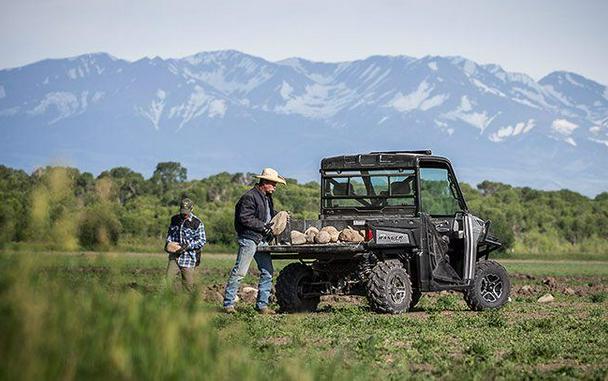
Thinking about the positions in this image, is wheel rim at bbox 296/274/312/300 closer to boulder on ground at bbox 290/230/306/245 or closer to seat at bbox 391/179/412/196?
boulder on ground at bbox 290/230/306/245

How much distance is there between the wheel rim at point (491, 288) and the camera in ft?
78.0

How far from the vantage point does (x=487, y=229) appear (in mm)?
24141

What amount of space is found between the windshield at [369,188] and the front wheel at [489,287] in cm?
183

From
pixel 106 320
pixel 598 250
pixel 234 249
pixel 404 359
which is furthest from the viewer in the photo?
pixel 598 250

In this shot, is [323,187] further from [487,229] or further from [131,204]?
[131,204]

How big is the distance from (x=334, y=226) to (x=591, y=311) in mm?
4717

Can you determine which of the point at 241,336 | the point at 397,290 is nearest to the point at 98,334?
the point at 241,336

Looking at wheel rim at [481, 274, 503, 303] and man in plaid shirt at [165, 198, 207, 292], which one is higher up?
man in plaid shirt at [165, 198, 207, 292]

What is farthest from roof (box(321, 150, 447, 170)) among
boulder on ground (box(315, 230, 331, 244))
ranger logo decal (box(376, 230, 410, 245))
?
boulder on ground (box(315, 230, 331, 244))

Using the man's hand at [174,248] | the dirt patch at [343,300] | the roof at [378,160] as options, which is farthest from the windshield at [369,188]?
the dirt patch at [343,300]

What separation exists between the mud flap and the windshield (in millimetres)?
595

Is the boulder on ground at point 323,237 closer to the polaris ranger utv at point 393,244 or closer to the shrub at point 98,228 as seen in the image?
the polaris ranger utv at point 393,244

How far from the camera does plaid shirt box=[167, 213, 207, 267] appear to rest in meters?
23.0

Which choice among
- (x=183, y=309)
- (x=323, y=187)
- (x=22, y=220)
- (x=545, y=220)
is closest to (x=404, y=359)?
(x=183, y=309)
